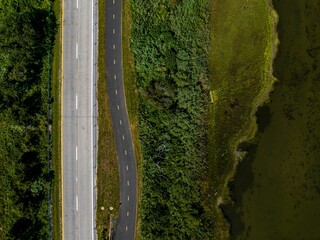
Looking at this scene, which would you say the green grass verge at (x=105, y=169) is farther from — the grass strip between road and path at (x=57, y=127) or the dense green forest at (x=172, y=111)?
the grass strip between road and path at (x=57, y=127)

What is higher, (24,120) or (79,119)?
(79,119)

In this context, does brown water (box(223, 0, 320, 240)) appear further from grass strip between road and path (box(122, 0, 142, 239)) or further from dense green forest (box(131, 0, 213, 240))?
grass strip between road and path (box(122, 0, 142, 239))

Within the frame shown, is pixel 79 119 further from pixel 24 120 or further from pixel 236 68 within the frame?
pixel 236 68

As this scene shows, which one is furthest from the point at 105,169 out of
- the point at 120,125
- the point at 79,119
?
the point at 79,119

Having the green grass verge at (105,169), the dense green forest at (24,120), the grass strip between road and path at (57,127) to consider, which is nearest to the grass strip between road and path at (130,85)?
the green grass verge at (105,169)

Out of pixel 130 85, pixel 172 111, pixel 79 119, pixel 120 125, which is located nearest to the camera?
pixel 172 111

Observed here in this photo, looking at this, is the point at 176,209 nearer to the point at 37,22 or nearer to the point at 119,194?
the point at 119,194
